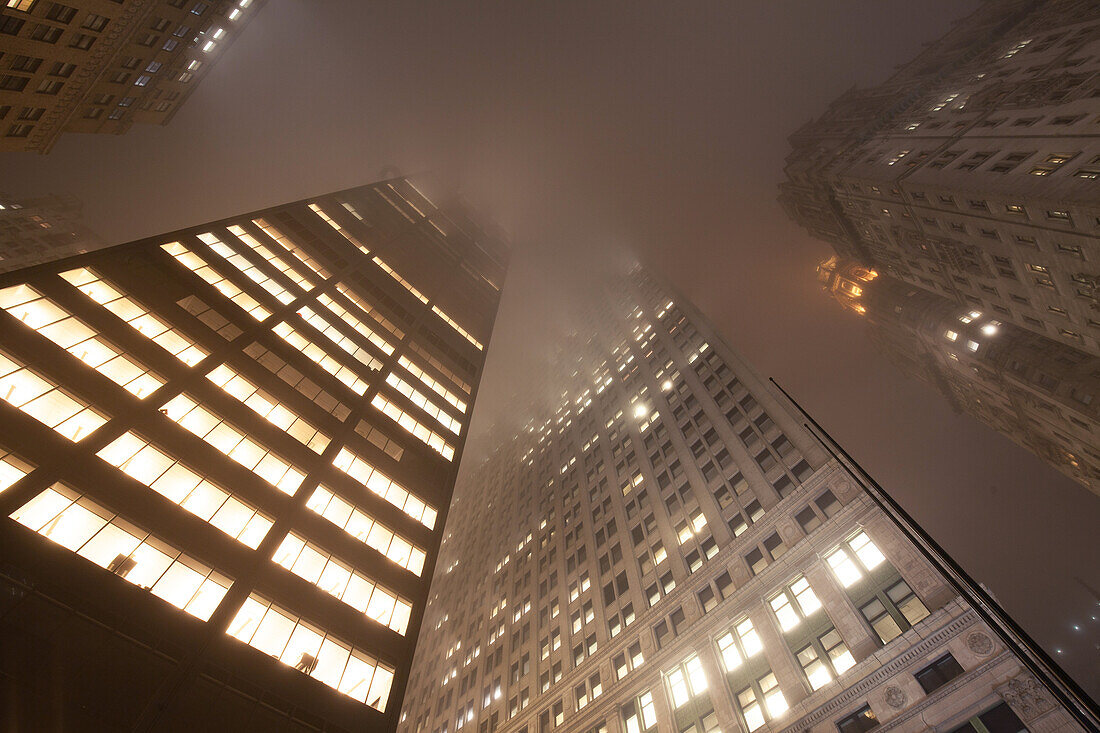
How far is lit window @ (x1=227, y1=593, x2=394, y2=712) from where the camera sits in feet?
67.4

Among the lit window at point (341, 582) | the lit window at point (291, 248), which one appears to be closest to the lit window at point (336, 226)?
the lit window at point (291, 248)

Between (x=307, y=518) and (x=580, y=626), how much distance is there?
32380 millimetres

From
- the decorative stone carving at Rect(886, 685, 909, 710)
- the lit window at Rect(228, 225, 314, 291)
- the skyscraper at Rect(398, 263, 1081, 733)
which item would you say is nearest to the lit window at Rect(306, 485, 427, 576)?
the lit window at Rect(228, 225, 314, 291)

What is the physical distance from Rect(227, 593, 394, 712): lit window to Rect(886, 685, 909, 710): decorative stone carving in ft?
79.6

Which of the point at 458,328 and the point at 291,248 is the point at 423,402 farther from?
the point at 291,248

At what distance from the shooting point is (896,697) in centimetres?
2614

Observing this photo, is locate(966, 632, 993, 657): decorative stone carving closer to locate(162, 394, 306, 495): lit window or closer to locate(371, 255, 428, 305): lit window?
locate(162, 394, 306, 495): lit window

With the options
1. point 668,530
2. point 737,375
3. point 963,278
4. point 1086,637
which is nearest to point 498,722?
point 668,530

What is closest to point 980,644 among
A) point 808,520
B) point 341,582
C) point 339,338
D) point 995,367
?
point 808,520

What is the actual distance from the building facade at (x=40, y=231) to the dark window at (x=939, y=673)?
4517 inches

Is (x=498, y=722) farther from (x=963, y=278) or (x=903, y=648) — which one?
(x=963, y=278)

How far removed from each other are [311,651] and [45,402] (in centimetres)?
1456

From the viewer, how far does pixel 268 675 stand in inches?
771

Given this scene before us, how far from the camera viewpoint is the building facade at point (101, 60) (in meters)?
42.2
